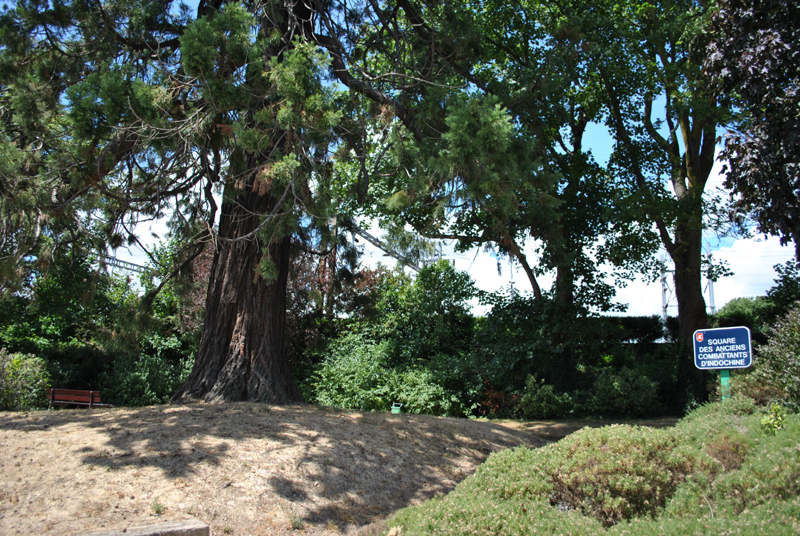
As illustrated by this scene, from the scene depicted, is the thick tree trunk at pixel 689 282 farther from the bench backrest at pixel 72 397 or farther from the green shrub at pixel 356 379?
the bench backrest at pixel 72 397

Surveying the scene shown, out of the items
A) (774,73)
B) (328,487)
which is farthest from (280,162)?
(774,73)

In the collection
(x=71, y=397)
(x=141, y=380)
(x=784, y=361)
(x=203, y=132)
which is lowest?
(x=71, y=397)

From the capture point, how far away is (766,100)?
8.70 meters

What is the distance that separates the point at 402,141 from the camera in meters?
8.91

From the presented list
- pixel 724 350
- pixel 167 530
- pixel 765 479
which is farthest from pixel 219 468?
pixel 724 350

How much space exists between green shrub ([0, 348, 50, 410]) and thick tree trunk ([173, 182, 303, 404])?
3123mm

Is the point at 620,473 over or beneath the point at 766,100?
beneath

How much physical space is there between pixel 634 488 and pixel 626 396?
877 cm

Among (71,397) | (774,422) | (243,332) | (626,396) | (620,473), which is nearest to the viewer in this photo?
(620,473)

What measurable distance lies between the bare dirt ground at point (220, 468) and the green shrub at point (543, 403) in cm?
467

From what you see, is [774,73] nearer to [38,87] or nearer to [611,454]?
[611,454]

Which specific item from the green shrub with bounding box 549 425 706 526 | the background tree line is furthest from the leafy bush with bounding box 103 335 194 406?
the green shrub with bounding box 549 425 706 526

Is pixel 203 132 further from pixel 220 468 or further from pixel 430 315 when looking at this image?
pixel 430 315

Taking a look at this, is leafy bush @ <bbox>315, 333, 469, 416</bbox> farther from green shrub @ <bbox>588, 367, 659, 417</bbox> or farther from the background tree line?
green shrub @ <bbox>588, 367, 659, 417</bbox>
